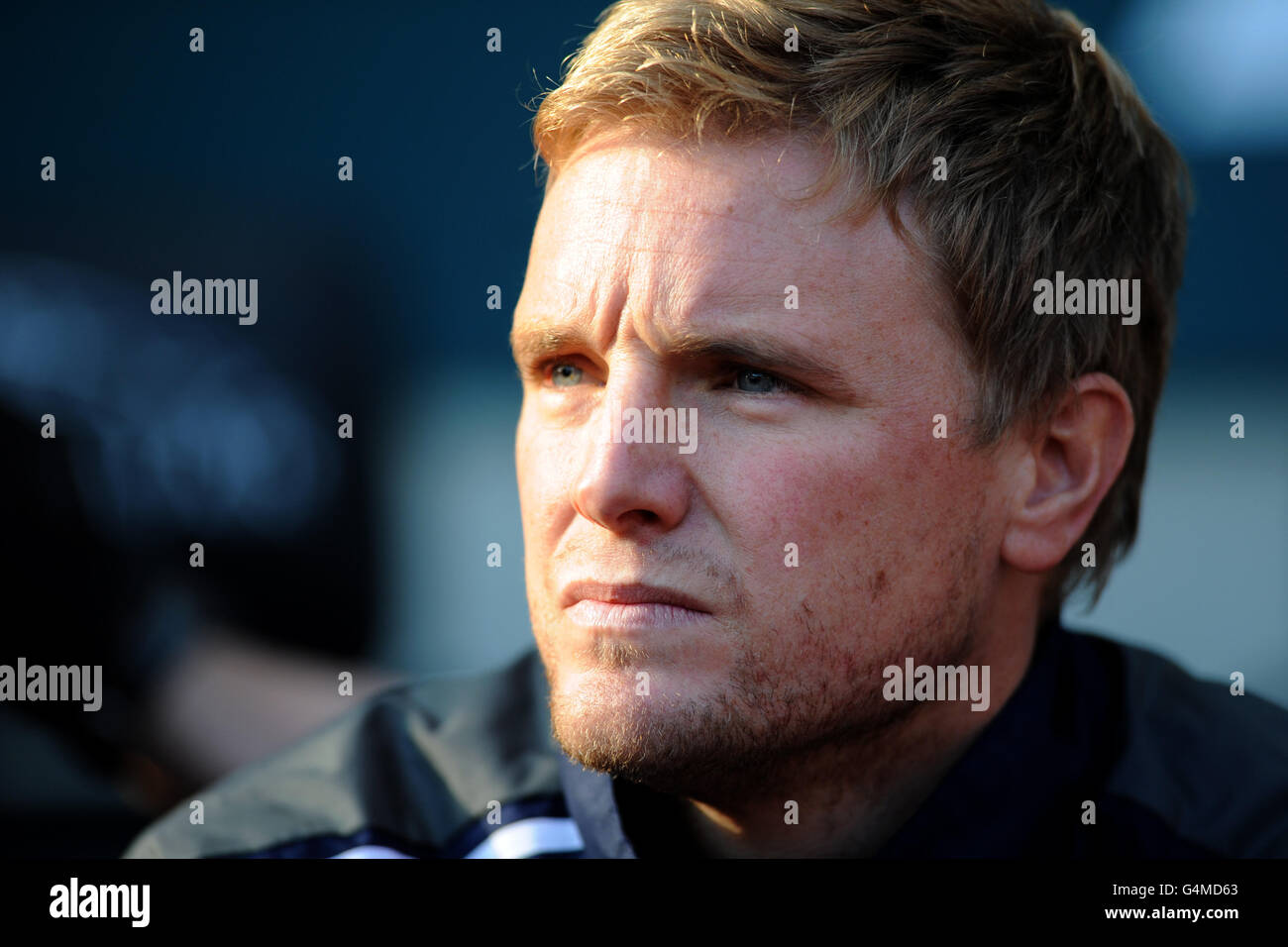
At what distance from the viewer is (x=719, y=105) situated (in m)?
1.55

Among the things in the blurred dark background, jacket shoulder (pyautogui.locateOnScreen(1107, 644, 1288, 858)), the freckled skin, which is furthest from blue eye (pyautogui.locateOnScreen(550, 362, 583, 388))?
the blurred dark background

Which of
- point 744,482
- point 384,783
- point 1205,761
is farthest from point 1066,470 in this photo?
point 384,783

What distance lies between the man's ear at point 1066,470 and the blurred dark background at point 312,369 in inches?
60.1

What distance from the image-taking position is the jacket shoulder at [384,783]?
1841 mm

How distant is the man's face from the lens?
1459 millimetres

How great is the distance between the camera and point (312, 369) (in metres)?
3.53

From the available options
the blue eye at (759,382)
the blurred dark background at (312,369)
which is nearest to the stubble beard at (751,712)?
the blue eye at (759,382)

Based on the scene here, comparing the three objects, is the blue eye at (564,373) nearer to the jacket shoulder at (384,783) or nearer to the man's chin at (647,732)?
the man's chin at (647,732)

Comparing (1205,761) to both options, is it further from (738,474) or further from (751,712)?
(738,474)

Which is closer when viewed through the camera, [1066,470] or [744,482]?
[744,482]

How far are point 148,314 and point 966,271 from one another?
2671 mm

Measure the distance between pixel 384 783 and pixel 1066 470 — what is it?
1226mm

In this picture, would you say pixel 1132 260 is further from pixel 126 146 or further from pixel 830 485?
pixel 126 146
